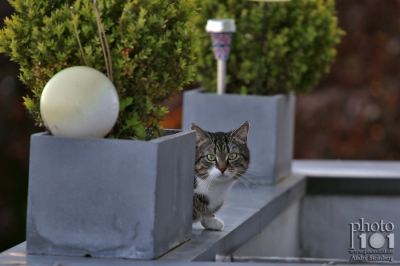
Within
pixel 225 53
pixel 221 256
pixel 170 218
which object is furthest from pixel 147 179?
pixel 225 53

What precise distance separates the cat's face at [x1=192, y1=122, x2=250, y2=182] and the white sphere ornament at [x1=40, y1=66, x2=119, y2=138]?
80 centimetres

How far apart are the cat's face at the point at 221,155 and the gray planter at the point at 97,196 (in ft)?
2.11

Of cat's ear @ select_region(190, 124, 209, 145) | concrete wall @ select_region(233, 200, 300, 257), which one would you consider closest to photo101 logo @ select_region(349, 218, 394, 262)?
concrete wall @ select_region(233, 200, 300, 257)

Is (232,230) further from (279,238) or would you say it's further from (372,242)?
(279,238)

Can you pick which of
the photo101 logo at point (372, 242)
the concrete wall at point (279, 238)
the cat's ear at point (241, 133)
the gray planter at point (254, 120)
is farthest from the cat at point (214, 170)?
the gray planter at point (254, 120)

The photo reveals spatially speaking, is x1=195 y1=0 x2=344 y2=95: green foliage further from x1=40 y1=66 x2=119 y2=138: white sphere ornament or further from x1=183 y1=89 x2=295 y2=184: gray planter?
x1=40 y1=66 x2=119 y2=138: white sphere ornament

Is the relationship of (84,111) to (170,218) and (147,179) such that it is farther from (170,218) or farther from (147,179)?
(170,218)

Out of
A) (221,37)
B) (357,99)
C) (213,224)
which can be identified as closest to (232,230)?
(213,224)

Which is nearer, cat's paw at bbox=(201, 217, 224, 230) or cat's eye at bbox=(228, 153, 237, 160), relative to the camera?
cat's paw at bbox=(201, 217, 224, 230)

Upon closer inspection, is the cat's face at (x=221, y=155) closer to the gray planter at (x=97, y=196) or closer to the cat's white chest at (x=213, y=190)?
the cat's white chest at (x=213, y=190)

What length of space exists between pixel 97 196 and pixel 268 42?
2469 millimetres

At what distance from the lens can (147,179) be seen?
2668 millimetres

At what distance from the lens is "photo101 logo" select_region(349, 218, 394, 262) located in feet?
12.7

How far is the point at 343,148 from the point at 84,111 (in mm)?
5985
